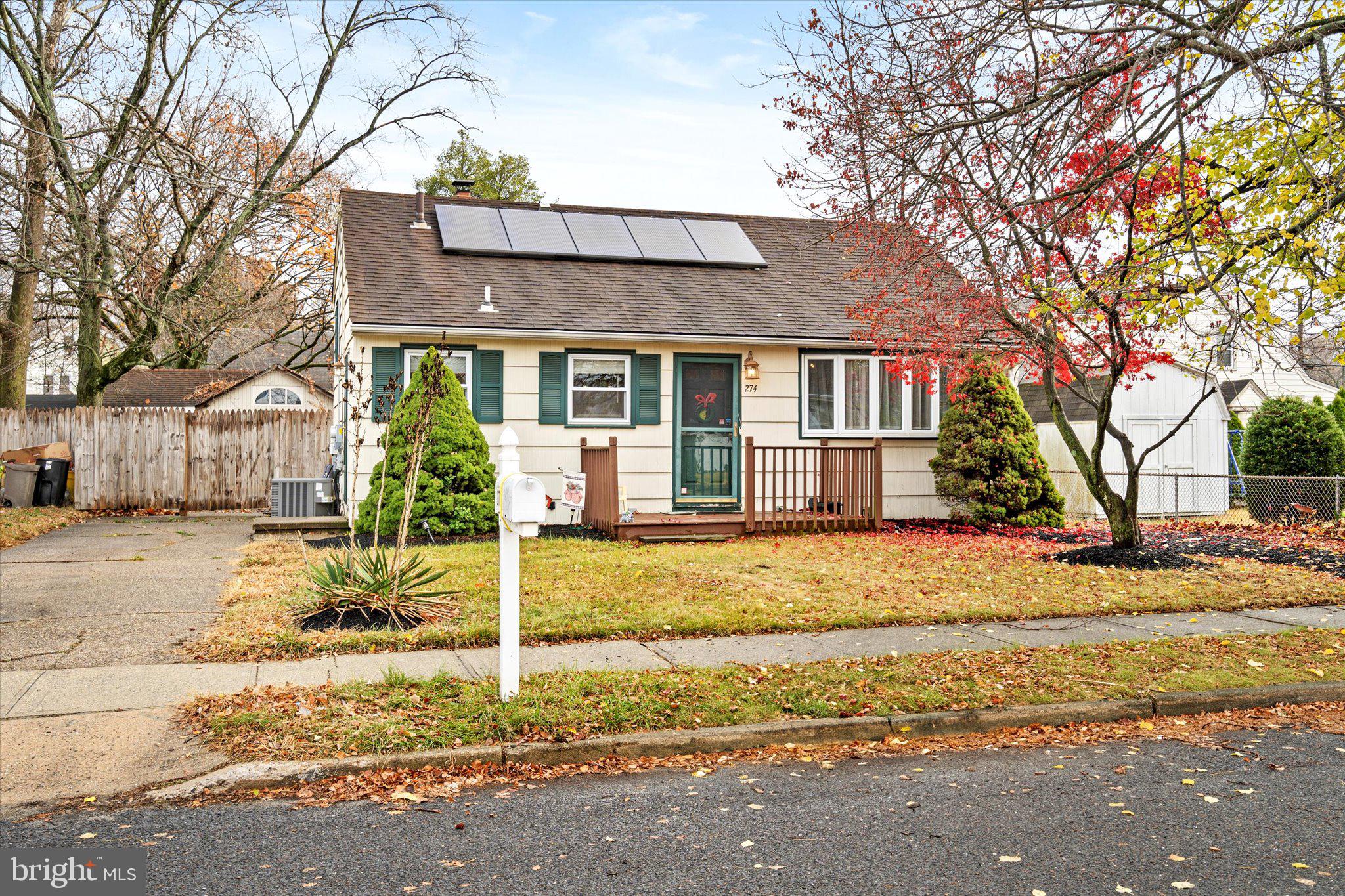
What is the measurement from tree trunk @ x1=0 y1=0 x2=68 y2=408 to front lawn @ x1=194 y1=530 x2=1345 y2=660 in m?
9.14

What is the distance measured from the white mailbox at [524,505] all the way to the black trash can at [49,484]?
15.8m

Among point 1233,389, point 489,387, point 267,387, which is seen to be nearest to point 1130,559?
point 489,387

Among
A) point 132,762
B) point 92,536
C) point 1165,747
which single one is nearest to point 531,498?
point 132,762

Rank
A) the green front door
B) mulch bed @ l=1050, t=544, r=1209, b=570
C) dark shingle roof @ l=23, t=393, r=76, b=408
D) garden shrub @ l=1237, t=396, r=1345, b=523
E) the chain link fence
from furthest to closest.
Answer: dark shingle roof @ l=23, t=393, r=76, b=408 < garden shrub @ l=1237, t=396, r=1345, b=523 < the chain link fence < the green front door < mulch bed @ l=1050, t=544, r=1209, b=570

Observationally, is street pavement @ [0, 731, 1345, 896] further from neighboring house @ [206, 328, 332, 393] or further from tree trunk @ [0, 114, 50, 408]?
neighboring house @ [206, 328, 332, 393]

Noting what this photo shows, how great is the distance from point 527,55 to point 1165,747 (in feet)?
34.9

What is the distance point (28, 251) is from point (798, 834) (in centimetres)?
2023

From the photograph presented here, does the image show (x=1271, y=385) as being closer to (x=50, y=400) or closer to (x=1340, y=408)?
(x=1340, y=408)

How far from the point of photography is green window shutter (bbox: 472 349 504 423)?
13.7 meters

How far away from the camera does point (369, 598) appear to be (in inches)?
288

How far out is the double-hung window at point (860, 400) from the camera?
14906 millimetres

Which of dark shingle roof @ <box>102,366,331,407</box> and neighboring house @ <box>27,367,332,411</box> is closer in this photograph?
neighboring house @ <box>27,367,332,411</box>

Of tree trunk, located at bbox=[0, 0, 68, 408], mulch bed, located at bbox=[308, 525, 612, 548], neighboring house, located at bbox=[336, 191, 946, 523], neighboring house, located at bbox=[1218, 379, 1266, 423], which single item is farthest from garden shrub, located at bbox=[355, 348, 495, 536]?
→ neighboring house, located at bbox=[1218, 379, 1266, 423]

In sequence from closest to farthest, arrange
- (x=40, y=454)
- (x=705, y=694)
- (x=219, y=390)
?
(x=705, y=694) → (x=40, y=454) → (x=219, y=390)
